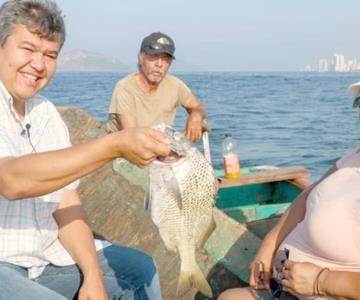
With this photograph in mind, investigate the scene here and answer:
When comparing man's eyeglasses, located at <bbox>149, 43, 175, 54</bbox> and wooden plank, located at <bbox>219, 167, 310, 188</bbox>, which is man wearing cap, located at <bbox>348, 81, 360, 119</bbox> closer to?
wooden plank, located at <bbox>219, 167, 310, 188</bbox>

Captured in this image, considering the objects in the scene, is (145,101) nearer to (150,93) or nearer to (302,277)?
(150,93)

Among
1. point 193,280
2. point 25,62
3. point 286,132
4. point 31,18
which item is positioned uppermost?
point 31,18

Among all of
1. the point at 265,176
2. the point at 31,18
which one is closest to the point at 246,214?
the point at 265,176

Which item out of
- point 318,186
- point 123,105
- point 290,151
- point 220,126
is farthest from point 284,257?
point 220,126

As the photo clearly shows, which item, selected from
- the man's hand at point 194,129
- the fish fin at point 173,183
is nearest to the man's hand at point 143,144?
the fish fin at point 173,183

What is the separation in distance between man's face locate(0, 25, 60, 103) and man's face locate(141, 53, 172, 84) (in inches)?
134

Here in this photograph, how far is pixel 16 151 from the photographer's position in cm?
268

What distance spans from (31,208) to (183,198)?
856 millimetres

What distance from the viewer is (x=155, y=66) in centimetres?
625

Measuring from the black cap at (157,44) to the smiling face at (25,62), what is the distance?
11.0 ft

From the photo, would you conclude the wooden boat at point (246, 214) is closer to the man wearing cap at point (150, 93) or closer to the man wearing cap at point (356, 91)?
the man wearing cap at point (150, 93)

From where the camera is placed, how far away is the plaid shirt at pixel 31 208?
108 inches

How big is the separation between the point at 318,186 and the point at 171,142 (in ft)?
4.08

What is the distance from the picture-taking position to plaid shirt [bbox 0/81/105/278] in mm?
2734
